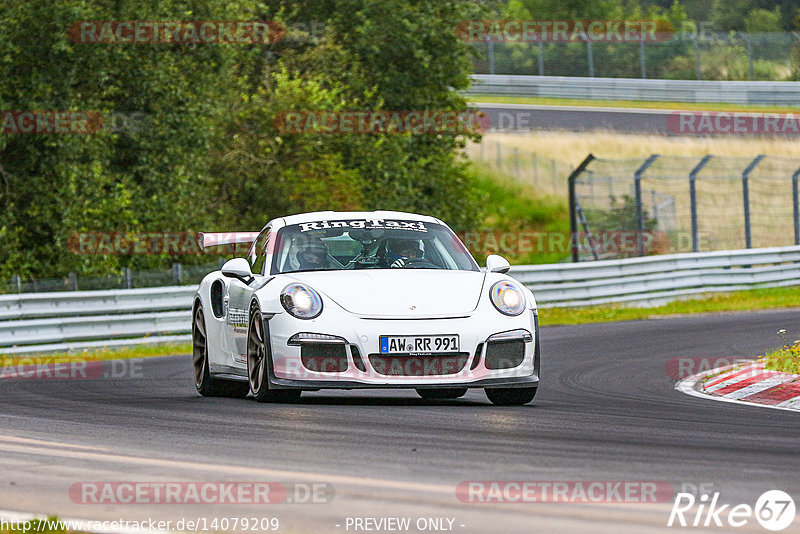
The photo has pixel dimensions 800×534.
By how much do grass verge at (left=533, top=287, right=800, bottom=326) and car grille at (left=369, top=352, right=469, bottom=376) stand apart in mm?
12442

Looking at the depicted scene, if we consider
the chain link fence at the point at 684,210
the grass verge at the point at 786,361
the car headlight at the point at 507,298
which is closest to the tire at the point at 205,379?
the car headlight at the point at 507,298

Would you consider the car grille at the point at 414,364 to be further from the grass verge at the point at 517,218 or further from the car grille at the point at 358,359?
the grass verge at the point at 517,218

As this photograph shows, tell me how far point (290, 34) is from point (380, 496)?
A: 28390mm

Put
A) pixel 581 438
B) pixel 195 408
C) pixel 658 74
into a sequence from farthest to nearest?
pixel 658 74, pixel 195 408, pixel 581 438

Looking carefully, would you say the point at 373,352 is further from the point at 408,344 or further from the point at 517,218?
the point at 517,218

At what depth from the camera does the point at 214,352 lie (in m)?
11.1

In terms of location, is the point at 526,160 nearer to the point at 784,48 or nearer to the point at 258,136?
the point at 784,48

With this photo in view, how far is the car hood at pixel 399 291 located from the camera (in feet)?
30.9

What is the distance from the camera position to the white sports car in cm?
931

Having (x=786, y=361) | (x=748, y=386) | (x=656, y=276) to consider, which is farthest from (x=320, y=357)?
(x=656, y=276)

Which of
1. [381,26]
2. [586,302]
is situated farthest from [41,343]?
[381,26]

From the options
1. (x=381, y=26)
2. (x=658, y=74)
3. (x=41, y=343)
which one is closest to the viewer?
(x=41, y=343)

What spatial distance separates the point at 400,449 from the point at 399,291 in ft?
7.98

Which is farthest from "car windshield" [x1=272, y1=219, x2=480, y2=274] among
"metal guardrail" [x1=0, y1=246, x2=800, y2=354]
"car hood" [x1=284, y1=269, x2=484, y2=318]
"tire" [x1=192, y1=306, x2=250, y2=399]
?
"metal guardrail" [x1=0, y1=246, x2=800, y2=354]
